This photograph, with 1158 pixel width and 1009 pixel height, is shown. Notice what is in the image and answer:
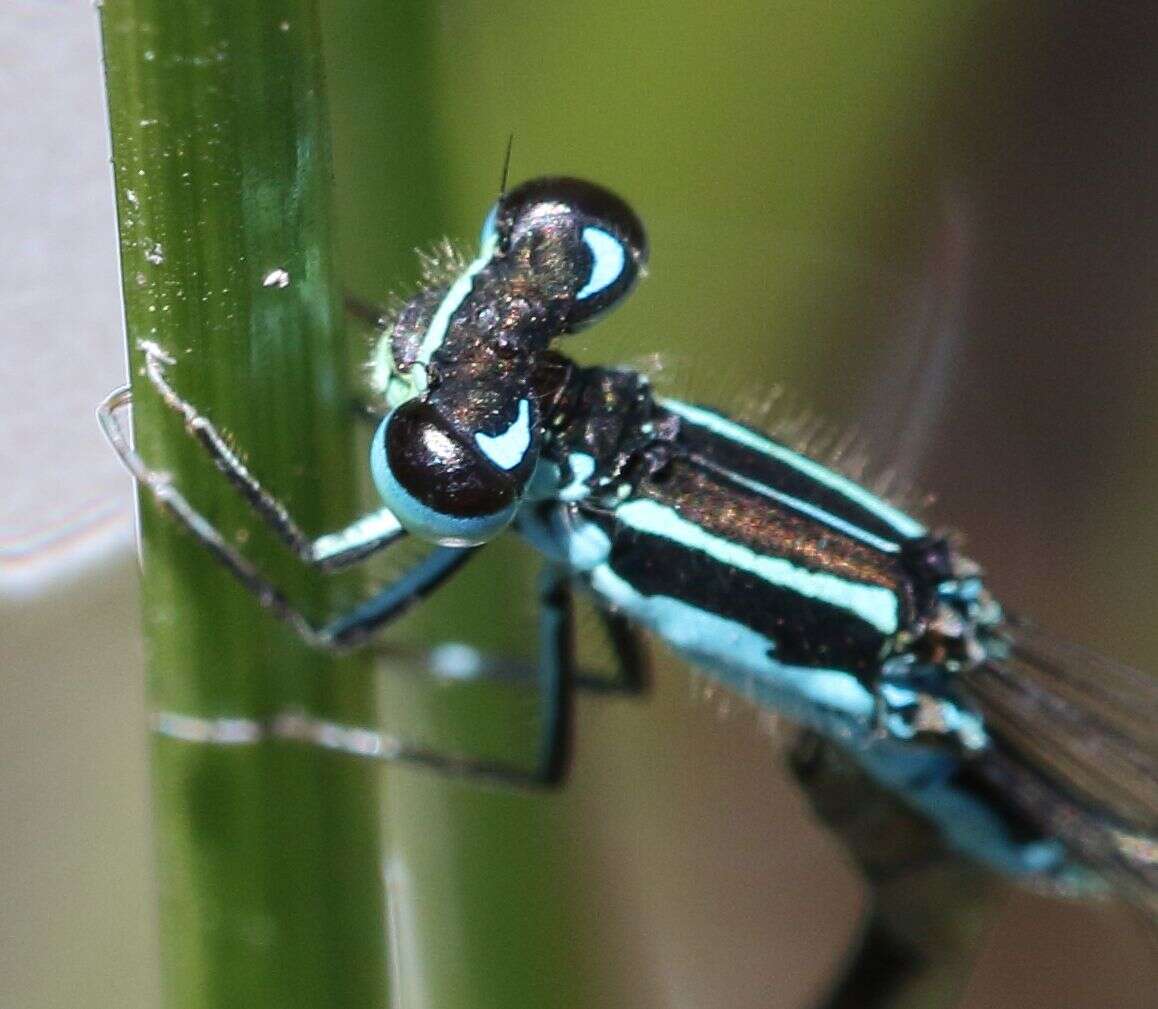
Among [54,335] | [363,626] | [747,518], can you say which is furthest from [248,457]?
[54,335]

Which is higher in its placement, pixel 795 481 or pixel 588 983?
pixel 795 481

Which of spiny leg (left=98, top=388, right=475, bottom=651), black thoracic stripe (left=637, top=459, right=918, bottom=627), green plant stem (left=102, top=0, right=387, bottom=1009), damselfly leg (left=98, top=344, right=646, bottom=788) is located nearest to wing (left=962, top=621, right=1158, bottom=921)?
black thoracic stripe (left=637, top=459, right=918, bottom=627)

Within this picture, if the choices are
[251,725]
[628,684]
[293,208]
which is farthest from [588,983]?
[293,208]

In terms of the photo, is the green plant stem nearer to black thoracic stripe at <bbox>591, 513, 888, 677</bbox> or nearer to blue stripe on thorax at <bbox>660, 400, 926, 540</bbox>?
black thoracic stripe at <bbox>591, 513, 888, 677</bbox>

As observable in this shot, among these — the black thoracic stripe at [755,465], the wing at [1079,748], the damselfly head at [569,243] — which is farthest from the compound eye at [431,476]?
the wing at [1079,748]

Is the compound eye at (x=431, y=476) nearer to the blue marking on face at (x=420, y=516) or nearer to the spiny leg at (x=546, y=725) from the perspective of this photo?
the blue marking on face at (x=420, y=516)

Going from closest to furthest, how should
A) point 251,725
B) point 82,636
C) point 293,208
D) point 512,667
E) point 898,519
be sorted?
point 293,208 → point 251,725 → point 898,519 → point 512,667 → point 82,636

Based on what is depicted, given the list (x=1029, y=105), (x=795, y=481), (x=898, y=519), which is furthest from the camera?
(x=1029, y=105)

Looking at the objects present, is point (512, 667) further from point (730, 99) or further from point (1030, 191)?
point (1030, 191)
